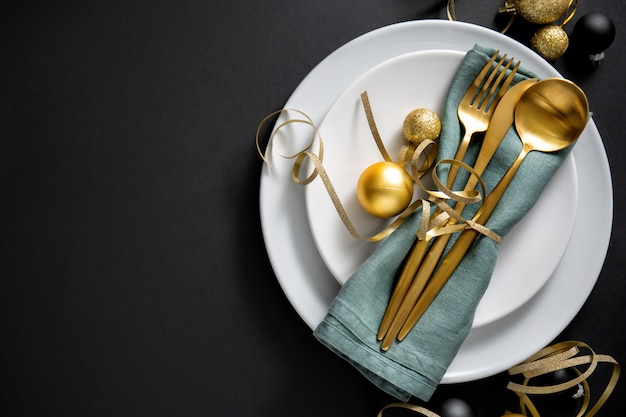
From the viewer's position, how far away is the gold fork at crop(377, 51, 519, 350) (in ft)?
1.99

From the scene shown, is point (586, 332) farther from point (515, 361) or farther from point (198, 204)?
point (198, 204)

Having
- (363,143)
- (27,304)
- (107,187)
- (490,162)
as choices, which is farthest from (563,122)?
(27,304)

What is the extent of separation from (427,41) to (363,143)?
0.46 ft

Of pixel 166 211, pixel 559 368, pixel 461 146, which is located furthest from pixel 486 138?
pixel 166 211

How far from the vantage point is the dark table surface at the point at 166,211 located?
741mm

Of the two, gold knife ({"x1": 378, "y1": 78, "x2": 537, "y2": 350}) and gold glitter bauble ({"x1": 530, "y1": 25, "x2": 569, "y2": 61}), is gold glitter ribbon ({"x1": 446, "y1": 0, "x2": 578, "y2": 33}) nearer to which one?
gold glitter bauble ({"x1": 530, "y1": 25, "x2": 569, "y2": 61})

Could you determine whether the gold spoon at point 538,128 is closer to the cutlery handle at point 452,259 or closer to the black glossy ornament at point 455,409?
the cutlery handle at point 452,259

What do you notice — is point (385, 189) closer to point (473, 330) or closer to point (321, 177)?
point (321, 177)

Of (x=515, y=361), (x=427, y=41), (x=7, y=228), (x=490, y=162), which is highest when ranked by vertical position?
(x=427, y=41)

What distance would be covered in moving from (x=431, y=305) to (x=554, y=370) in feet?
0.65

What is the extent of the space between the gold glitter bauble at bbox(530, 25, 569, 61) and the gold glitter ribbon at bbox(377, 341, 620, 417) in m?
0.35

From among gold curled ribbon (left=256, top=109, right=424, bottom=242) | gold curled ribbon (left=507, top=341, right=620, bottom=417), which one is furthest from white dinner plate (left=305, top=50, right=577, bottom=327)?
gold curled ribbon (left=507, top=341, right=620, bottom=417)

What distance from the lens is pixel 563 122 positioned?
0.62 m

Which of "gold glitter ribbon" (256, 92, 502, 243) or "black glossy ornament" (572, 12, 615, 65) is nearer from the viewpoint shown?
"gold glitter ribbon" (256, 92, 502, 243)
